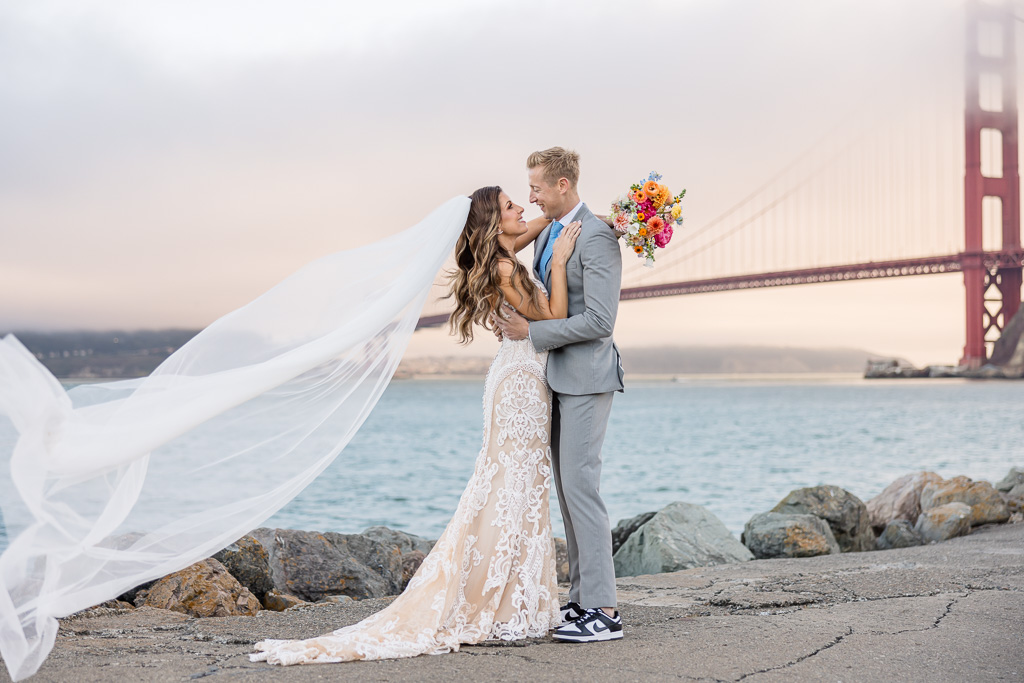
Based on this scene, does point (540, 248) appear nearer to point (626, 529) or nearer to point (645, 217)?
point (645, 217)

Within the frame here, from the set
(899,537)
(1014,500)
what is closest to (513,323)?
(899,537)

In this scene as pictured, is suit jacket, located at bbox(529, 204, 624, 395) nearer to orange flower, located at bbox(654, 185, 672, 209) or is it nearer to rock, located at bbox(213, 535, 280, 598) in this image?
orange flower, located at bbox(654, 185, 672, 209)

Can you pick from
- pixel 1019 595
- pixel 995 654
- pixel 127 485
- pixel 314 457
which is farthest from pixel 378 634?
pixel 1019 595

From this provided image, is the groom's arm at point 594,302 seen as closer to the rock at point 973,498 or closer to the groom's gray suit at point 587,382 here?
the groom's gray suit at point 587,382

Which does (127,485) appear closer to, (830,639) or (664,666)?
(664,666)

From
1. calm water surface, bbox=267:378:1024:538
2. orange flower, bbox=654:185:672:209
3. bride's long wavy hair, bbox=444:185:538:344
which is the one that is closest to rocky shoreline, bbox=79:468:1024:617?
bride's long wavy hair, bbox=444:185:538:344

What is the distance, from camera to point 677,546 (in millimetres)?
5727

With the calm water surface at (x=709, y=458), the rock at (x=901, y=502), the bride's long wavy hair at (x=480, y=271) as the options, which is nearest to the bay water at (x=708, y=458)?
the calm water surface at (x=709, y=458)

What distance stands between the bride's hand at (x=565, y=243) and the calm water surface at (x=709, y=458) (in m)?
7.19

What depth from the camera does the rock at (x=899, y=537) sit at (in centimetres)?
648

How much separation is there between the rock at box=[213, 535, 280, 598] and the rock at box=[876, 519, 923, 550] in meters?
4.51

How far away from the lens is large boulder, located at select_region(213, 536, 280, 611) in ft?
15.0

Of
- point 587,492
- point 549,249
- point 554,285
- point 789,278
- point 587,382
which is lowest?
point 587,492

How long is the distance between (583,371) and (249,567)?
7.97 ft
